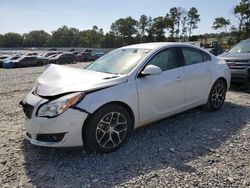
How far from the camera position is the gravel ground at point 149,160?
2.87 m

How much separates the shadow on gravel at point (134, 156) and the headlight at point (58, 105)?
694mm

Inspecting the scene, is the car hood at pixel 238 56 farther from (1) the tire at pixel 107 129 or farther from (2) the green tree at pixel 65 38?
(2) the green tree at pixel 65 38

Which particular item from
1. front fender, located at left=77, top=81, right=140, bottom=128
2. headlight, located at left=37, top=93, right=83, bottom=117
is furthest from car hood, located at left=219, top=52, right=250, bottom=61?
headlight, located at left=37, top=93, right=83, bottom=117

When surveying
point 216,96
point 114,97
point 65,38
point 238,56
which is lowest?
point 216,96

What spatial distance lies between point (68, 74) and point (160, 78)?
149cm

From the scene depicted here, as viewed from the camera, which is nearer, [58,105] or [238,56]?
[58,105]

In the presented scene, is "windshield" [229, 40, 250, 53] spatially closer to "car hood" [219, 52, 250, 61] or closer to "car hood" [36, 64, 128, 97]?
"car hood" [219, 52, 250, 61]

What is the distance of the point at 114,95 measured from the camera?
341 cm

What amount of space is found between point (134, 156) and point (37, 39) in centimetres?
11912

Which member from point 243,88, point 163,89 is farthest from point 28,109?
point 243,88

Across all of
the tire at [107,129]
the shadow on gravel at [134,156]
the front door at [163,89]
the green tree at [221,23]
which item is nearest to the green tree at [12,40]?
the green tree at [221,23]

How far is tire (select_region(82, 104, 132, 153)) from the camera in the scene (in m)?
3.26

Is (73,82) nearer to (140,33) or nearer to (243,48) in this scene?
(243,48)

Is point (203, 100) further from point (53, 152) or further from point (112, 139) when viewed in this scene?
point (53, 152)
